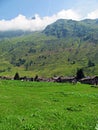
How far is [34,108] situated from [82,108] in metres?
4.60

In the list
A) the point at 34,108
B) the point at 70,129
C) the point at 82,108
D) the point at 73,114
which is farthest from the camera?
the point at 82,108

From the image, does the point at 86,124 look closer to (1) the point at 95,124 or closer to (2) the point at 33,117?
(1) the point at 95,124

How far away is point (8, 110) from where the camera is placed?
25.1 m

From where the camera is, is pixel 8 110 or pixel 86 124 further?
pixel 8 110

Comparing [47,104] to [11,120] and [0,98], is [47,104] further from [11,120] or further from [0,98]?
[11,120]

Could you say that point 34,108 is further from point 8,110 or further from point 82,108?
point 82,108

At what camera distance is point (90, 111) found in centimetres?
2678

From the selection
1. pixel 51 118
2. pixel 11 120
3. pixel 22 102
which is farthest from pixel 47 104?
pixel 11 120

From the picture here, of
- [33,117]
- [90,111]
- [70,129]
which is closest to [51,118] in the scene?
[33,117]

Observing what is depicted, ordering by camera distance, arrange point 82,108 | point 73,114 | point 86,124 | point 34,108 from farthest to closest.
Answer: point 82,108 < point 34,108 < point 73,114 < point 86,124

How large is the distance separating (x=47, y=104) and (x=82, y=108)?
3.31 metres

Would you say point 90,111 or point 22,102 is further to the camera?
point 22,102

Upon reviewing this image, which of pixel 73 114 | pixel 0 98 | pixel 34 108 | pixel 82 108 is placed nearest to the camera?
pixel 73 114

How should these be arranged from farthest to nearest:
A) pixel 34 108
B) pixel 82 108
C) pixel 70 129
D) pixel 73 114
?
pixel 82 108 → pixel 34 108 → pixel 73 114 → pixel 70 129
